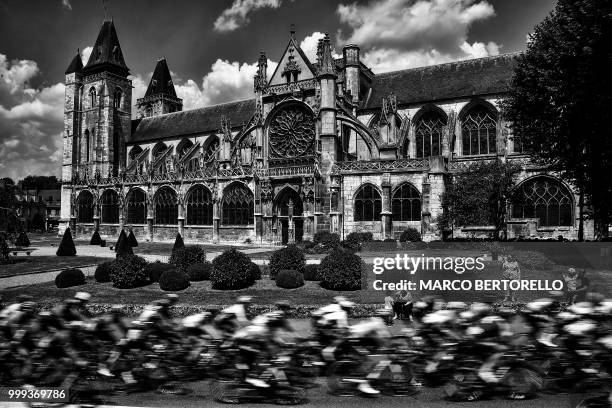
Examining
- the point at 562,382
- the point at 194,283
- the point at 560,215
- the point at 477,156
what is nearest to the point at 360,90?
the point at 477,156

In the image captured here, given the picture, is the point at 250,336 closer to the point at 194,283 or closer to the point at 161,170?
the point at 194,283

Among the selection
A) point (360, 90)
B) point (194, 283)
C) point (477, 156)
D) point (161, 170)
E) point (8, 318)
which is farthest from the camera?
point (161, 170)

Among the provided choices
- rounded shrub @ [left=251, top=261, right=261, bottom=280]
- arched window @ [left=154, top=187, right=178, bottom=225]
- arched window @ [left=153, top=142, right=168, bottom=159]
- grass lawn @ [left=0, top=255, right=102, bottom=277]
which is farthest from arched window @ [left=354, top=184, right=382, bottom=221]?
arched window @ [left=153, top=142, right=168, bottom=159]

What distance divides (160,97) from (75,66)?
506 inches

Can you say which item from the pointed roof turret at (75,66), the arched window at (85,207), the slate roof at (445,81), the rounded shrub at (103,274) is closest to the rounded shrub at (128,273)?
the rounded shrub at (103,274)

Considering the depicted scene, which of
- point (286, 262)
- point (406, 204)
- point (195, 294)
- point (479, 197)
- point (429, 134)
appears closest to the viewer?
point (195, 294)

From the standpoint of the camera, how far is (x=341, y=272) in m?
16.7

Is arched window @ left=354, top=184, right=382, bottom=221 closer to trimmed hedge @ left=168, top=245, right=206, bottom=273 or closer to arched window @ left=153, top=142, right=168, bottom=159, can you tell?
trimmed hedge @ left=168, top=245, right=206, bottom=273

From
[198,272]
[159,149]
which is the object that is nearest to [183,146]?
[159,149]

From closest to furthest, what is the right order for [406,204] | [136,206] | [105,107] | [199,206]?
1. [406,204]
2. [199,206]
3. [136,206]
4. [105,107]

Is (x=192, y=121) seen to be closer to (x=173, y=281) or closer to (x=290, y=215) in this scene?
(x=290, y=215)

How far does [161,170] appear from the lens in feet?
169

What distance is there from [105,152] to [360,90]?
33.9 m

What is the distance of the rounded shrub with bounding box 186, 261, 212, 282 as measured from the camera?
19.2 metres
